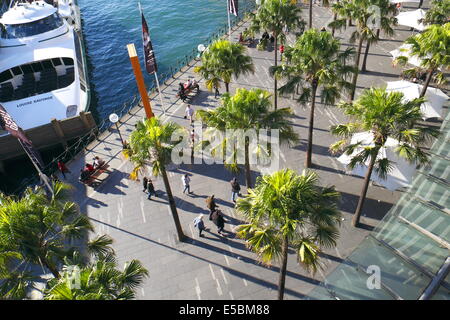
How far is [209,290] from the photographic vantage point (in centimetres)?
1491

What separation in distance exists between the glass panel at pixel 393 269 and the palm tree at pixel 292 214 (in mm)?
1945

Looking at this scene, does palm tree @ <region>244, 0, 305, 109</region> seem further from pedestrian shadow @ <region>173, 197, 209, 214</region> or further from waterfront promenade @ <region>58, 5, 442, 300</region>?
pedestrian shadow @ <region>173, 197, 209, 214</region>

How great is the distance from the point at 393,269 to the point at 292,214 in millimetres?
4127

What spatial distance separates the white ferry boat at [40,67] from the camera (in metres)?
27.0

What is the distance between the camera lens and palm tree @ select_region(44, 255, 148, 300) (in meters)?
8.02

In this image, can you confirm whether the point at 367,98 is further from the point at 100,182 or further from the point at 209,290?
the point at 100,182

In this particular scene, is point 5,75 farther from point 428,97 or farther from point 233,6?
point 428,97

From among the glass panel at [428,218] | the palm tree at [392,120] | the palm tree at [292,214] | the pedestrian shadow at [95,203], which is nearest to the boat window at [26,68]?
the pedestrian shadow at [95,203]

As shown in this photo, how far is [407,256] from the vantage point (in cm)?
1116

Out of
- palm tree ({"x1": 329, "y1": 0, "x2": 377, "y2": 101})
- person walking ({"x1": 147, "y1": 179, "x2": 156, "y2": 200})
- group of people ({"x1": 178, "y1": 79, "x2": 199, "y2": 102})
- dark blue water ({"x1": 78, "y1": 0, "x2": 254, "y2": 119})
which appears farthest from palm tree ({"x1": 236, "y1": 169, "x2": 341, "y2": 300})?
dark blue water ({"x1": 78, "y1": 0, "x2": 254, "y2": 119})

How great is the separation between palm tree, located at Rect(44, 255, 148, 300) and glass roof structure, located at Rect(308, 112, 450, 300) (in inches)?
222
